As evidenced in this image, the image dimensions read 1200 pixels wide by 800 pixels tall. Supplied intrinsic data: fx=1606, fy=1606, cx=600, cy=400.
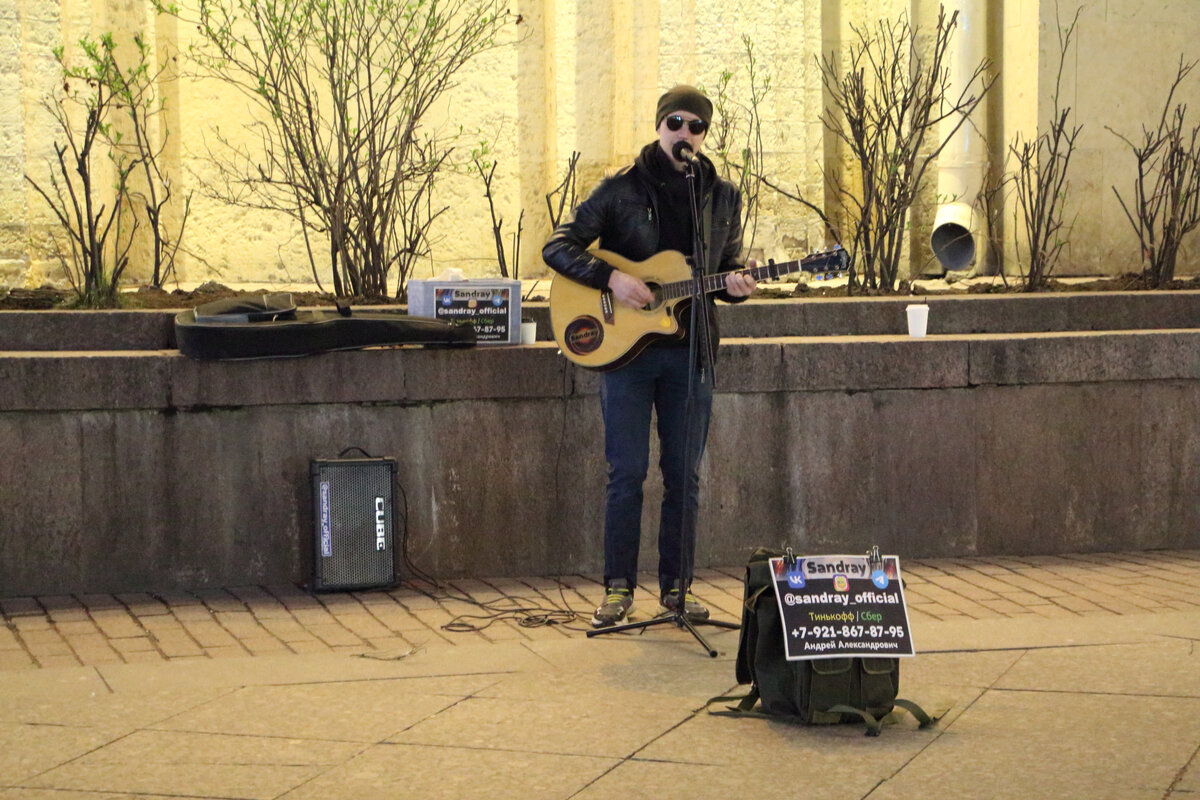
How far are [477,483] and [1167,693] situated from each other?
309cm

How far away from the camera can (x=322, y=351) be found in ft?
22.0

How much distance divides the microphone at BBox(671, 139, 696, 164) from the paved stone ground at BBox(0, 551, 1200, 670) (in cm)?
174

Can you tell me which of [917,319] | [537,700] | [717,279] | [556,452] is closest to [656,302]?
[717,279]

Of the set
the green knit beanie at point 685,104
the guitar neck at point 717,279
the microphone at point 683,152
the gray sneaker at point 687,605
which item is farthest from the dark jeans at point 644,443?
the green knit beanie at point 685,104

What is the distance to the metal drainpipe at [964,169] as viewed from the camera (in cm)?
1197

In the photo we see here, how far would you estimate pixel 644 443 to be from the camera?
587 centimetres

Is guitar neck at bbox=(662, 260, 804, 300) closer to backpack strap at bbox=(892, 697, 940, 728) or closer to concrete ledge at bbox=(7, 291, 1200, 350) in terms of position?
backpack strap at bbox=(892, 697, 940, 728)

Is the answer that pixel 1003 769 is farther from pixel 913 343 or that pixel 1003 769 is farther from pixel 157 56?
pixel 157 56

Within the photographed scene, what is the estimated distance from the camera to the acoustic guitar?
569 centimetres

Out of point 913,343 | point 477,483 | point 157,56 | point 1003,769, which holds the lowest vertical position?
point 1003,769

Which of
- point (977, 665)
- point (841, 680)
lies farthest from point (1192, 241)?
point (841, 680)

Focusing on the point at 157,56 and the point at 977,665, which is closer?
the point at 977,665

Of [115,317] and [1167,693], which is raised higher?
[115,317]

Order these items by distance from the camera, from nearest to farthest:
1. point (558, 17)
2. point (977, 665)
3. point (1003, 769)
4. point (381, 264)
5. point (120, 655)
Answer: point (1003, 769) → point (977, 665) → point (120, 655) → point (381, 264) → point (558, 17)
